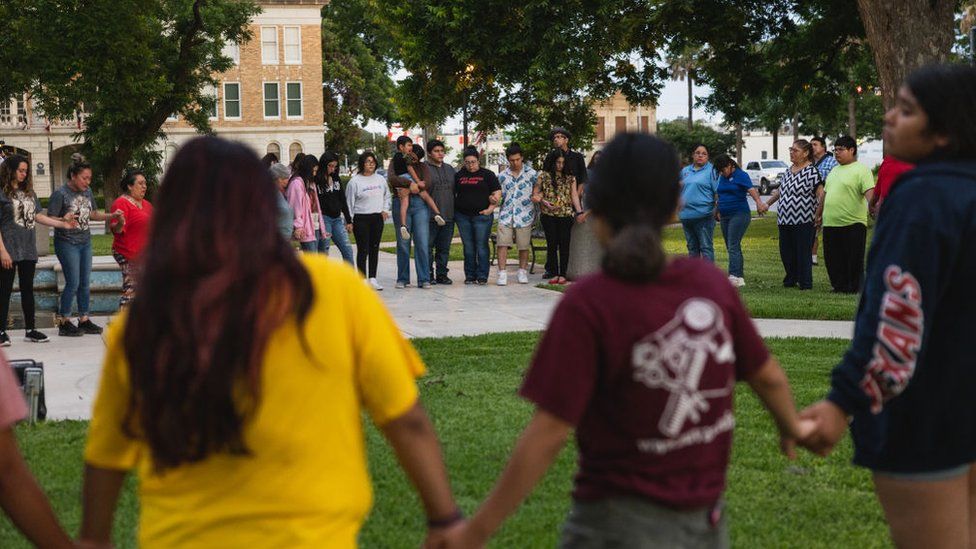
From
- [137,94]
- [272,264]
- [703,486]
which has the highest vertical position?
[137,94]

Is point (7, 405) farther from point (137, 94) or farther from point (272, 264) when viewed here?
point (137, 94)

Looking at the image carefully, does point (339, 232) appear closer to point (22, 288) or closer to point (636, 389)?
point (22, 288)

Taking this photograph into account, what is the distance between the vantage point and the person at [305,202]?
13.6m

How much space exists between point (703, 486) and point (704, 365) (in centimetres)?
26

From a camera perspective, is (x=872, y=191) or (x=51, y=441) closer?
(x=51, y=441)

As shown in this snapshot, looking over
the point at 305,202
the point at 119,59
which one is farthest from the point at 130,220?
the point at 119,59

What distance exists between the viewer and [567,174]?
50.0ft

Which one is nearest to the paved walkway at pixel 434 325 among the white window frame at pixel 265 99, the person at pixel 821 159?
the person at pixel 821 159

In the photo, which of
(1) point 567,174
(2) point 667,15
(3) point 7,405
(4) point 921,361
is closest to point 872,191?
(1) point 567,174

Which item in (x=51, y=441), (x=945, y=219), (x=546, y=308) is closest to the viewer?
(x=945, y=219)

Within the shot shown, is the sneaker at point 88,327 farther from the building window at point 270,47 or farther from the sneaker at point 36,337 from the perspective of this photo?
the building window at point 270,47

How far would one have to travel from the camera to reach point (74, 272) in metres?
11.6

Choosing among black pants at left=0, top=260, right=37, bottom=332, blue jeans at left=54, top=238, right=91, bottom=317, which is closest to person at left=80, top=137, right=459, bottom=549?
black pants at left=0, top=260, right=37, bottom=332

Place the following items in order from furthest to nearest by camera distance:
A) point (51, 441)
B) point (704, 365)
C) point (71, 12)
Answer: point (71, 12) < point (51, 441) < point (704, 365)
